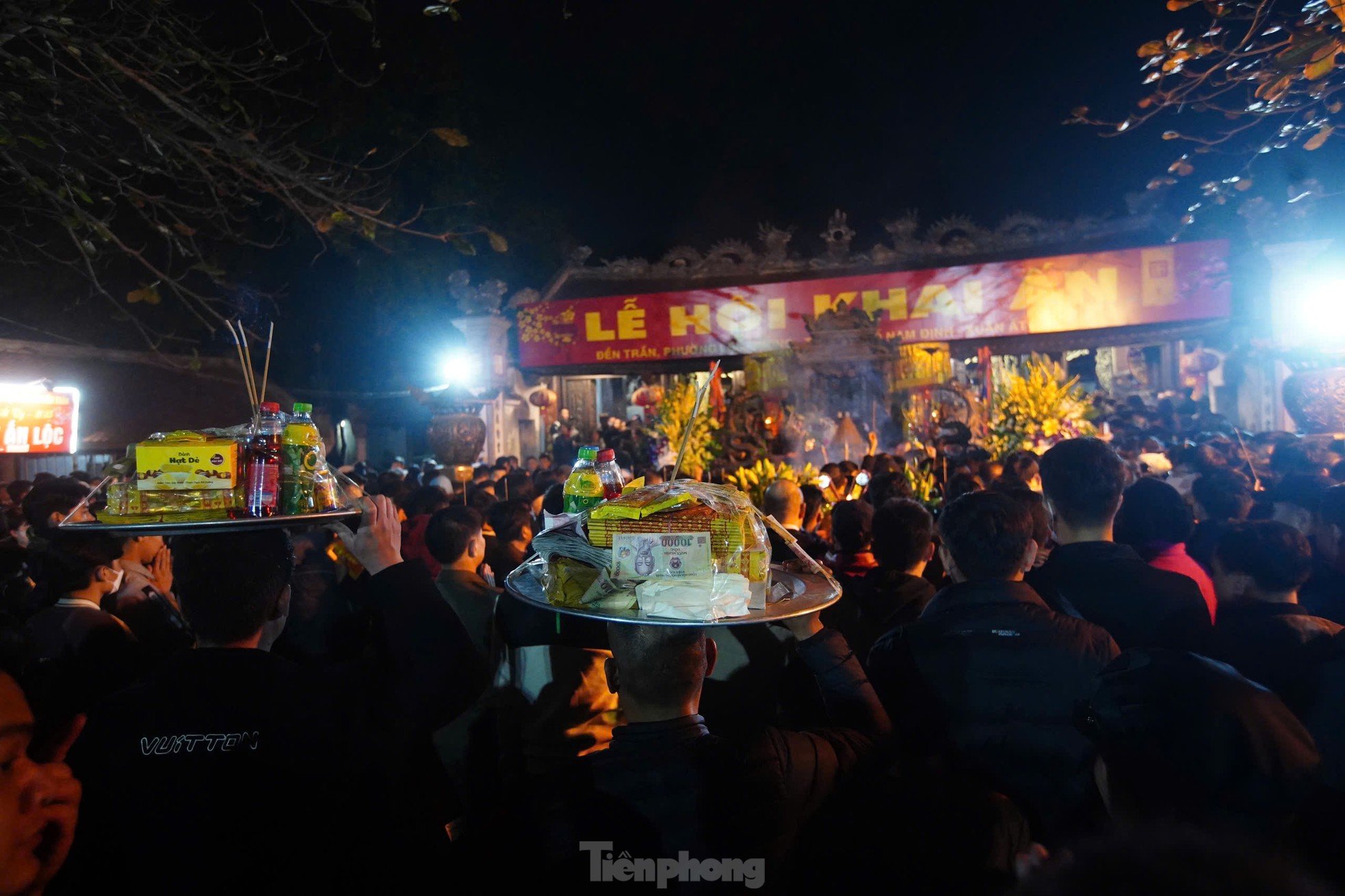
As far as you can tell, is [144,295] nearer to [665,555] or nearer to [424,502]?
[424,502]

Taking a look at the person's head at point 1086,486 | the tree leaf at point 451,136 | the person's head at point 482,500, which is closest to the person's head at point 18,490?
the person's head at point 482,500

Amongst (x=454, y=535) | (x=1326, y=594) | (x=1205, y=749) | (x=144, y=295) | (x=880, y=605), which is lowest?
(x=1326, y=594)

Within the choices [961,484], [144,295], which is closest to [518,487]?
[144,295]

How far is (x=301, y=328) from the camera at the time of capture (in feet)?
70.5

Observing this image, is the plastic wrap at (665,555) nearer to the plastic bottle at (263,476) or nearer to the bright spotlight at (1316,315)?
the plastic bottle at (263,476)

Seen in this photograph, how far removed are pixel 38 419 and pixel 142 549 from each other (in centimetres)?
757

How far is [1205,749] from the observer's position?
1.35 metres

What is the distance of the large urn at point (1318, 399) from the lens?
10188 mm

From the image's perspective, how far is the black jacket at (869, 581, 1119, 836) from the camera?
208 centimetres

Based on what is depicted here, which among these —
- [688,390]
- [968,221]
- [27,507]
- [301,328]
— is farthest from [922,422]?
[301,328]

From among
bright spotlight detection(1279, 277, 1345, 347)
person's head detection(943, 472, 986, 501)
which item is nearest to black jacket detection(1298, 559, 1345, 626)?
person's head detection(943, 472, 986, 501)

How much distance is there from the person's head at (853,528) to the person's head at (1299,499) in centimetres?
208

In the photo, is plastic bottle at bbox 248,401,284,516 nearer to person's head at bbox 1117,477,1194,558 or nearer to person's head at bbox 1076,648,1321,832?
person's head at bbox 1076,648,1321,832

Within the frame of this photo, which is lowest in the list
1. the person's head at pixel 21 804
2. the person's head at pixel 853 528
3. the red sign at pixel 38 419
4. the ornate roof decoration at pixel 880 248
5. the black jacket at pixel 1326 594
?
the black jacket at pixel 1326 594
